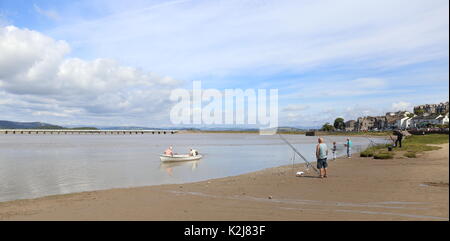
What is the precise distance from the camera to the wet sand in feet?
29.3

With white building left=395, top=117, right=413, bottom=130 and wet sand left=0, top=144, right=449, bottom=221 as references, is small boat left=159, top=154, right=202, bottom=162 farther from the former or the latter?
white building left=395, top=117, right=413, bottom=130

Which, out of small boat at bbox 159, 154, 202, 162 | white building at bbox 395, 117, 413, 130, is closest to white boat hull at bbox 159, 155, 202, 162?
small boat at bbox 159, 154, 202, 162

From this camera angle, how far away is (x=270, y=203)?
10.9 metres

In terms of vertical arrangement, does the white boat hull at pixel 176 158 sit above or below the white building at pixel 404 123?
below

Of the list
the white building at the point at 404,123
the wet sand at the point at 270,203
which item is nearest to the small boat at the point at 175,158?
the wet sand at the point at 270,203

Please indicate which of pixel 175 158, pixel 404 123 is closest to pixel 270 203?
pixel 175 158

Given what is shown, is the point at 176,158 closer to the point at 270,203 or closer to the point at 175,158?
the point at 175,158

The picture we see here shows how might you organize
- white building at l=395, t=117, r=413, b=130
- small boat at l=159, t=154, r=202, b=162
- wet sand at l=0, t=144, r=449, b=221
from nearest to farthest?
wet sand at l=0, t=144, r=449, b=221 < small boat at l=159, t=154, r=202, b=162 < white building at l=395, t=117, r=413, b=130

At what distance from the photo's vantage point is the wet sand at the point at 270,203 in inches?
352

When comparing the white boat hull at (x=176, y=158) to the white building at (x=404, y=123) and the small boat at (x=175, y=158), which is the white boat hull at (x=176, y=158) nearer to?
the small boat at (x=175, y=158)

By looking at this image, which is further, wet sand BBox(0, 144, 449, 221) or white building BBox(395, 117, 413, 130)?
white building BBox(395, 117, 413, 130)
